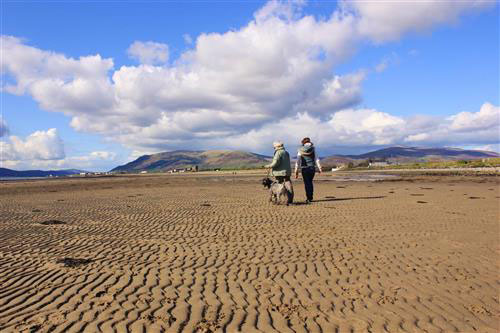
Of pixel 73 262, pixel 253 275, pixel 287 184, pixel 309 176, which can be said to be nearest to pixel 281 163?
pixel 287 184

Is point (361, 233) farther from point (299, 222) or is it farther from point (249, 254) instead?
point (249, 254)

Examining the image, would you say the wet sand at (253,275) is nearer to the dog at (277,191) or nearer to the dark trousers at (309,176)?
the dog at (277,191)

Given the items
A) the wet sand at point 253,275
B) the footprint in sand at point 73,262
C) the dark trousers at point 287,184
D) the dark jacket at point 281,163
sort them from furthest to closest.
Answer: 1. the dark trousers at point 287,184
2. the dark jacket at point 281,163
3. the footprint in sand at point 73,262
4. the wet sand at point 253,275

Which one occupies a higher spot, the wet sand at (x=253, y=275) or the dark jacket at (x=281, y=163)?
the dark jacket at (x=281, y=163)

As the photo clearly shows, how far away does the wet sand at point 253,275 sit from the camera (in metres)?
5.47

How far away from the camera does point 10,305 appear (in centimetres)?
586

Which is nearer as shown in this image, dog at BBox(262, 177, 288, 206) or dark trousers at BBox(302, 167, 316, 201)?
dog at BBox(262, 177, 288, 206)

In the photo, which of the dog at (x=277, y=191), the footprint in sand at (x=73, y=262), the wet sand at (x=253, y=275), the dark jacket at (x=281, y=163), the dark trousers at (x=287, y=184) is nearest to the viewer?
the wet sand at (x=253, y=275)

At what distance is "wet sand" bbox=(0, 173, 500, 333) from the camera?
5.47 metres

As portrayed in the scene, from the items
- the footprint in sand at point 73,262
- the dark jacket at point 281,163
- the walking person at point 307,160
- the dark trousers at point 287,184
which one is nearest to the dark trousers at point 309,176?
the walking person at point 307,160

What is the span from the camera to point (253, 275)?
7477mm

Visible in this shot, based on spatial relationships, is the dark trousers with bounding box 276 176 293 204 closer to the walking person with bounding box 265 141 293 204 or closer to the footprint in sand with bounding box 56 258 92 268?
the walking person with bounding box 265 141 293 204

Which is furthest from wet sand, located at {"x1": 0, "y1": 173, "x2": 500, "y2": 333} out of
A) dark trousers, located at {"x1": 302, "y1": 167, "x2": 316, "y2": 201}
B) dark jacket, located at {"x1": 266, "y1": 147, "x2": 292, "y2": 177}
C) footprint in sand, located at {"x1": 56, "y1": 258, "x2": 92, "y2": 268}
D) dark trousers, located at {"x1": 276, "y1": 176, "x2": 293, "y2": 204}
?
dark trousers, located at {"x1": 302, "y1": 167, "x2": 316, "y2": 201}

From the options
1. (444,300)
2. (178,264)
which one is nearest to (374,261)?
(444,300)
